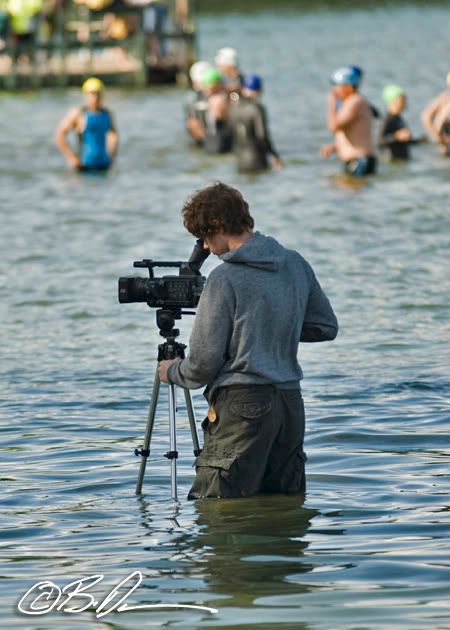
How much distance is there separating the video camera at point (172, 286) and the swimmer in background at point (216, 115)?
63.9ft

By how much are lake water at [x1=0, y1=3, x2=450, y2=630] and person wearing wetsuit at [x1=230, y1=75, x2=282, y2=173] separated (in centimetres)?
36

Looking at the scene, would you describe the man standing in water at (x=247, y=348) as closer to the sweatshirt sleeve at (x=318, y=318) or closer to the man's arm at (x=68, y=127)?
the sweatshirt sleeve at (x=318, y=318)

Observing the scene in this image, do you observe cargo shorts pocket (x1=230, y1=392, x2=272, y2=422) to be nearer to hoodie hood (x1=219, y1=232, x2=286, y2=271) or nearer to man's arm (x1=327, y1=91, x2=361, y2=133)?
hoodie hood (x1=219, y1=232, x2=286, y2=271)

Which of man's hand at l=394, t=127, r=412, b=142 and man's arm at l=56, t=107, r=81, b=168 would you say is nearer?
man's arm at l=56, t=107, r=81, b=168

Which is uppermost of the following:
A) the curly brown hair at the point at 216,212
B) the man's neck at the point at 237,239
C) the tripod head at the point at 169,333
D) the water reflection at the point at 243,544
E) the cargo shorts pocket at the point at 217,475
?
the curly brown hair at the point at 216,212

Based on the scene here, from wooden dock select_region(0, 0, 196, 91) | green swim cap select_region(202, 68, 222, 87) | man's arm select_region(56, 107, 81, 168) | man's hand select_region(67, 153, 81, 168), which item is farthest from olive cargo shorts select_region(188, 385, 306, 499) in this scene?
wooden dock select_region(0, 0, 196, 91)

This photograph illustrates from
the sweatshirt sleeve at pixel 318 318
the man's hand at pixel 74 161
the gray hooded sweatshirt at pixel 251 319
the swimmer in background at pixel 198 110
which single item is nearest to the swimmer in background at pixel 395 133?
the swimmer in background at pixel 198 110

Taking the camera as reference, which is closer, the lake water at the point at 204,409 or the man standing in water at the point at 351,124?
the lake water at the point at 204,409

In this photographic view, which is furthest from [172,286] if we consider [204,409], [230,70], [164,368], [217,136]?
[217,136]

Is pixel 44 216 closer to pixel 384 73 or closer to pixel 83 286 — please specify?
pixel 83 286

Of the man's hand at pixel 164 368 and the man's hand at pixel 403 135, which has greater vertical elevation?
the man's hand at pixel 403 135

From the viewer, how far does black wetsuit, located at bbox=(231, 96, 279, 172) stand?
2367 centimetres

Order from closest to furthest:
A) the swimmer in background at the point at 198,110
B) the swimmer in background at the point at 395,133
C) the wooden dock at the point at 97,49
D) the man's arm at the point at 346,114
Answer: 1. the man's arm at the point at 346,114
2. the swimmer in background at the point at 395,133
3. the swimmer in background at the point at 198,110
4. the wooden dock at the point at 97,49

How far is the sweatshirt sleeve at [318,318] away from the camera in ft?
23.7
